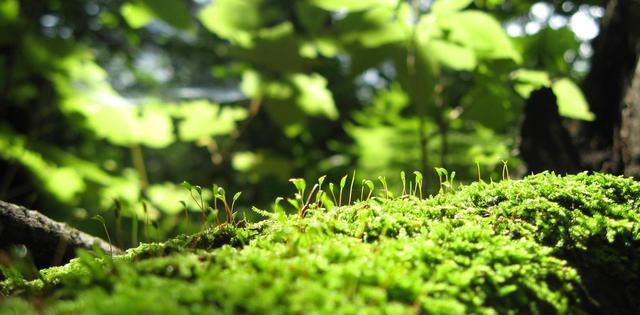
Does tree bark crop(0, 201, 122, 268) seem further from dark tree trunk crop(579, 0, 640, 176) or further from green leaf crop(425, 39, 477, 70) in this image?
dark tree trunk crop(579, 0, 640, 176)

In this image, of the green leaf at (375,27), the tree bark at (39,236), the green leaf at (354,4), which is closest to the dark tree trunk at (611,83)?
the green leaf at (375,27)

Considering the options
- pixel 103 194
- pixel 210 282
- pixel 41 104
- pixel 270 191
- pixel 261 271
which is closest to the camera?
pixel 210 282

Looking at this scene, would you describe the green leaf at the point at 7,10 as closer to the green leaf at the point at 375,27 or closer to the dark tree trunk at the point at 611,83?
the green leaf at the point at 375,27

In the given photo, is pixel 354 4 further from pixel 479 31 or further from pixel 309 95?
pixel 309 95

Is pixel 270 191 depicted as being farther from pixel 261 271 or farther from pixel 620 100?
pixel 261 271

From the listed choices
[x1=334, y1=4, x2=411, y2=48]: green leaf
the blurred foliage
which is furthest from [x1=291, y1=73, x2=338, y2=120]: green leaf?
[x1=334, y1=4, x2=411, y2=48]: green leaf

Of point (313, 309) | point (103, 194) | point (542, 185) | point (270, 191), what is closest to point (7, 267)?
point (313, 309)

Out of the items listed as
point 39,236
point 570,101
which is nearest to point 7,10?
point 39,236
